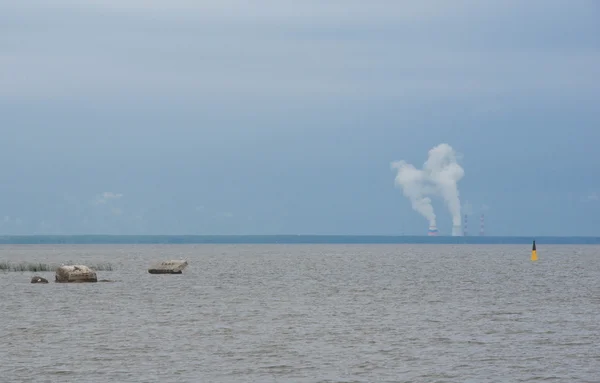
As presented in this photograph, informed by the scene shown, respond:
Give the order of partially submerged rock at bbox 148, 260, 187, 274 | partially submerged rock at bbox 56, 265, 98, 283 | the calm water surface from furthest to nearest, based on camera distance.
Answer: partially submerged rock at bbox 148, 260, 187, 274
partially submerged rock at bbox 56, 265, 98, 283
the calm water surface

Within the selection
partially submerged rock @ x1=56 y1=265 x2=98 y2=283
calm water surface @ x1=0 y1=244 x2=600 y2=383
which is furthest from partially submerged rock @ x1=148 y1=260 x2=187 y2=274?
calm water surface @ x1=0 y1=244 x2=600 y2=383

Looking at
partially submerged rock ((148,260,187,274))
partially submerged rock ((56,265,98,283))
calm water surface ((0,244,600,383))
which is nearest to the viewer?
calm water surface ((0,244,600,383))

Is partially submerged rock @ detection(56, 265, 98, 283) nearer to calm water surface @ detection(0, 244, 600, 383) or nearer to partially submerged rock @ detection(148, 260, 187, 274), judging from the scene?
calm water surface @ detection(0, 244, 600, 383)

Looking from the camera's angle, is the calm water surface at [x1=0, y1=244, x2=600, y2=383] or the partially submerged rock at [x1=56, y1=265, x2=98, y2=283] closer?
the calm water surface at [x1=0, y1=244, x2=600, y2=383]

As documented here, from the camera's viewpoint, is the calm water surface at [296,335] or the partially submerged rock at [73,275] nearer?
the calm water surface at [296,335]

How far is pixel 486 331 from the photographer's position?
170 ft

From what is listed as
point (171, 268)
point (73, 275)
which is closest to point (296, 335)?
point (73, 275)

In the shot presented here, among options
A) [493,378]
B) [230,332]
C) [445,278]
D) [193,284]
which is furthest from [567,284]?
[493,378]

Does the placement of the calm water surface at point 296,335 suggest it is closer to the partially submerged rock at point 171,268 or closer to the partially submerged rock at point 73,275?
the partially submerged rock at point 73,275

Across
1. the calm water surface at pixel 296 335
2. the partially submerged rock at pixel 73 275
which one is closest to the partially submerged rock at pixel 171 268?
the partially submerged rock at pixel 73 275

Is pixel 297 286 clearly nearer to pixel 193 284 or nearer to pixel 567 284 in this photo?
pixel 193 284

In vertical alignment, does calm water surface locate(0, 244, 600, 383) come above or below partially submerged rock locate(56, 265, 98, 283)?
below

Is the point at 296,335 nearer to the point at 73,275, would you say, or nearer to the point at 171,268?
the point at 73,275

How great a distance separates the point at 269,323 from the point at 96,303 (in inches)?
696
